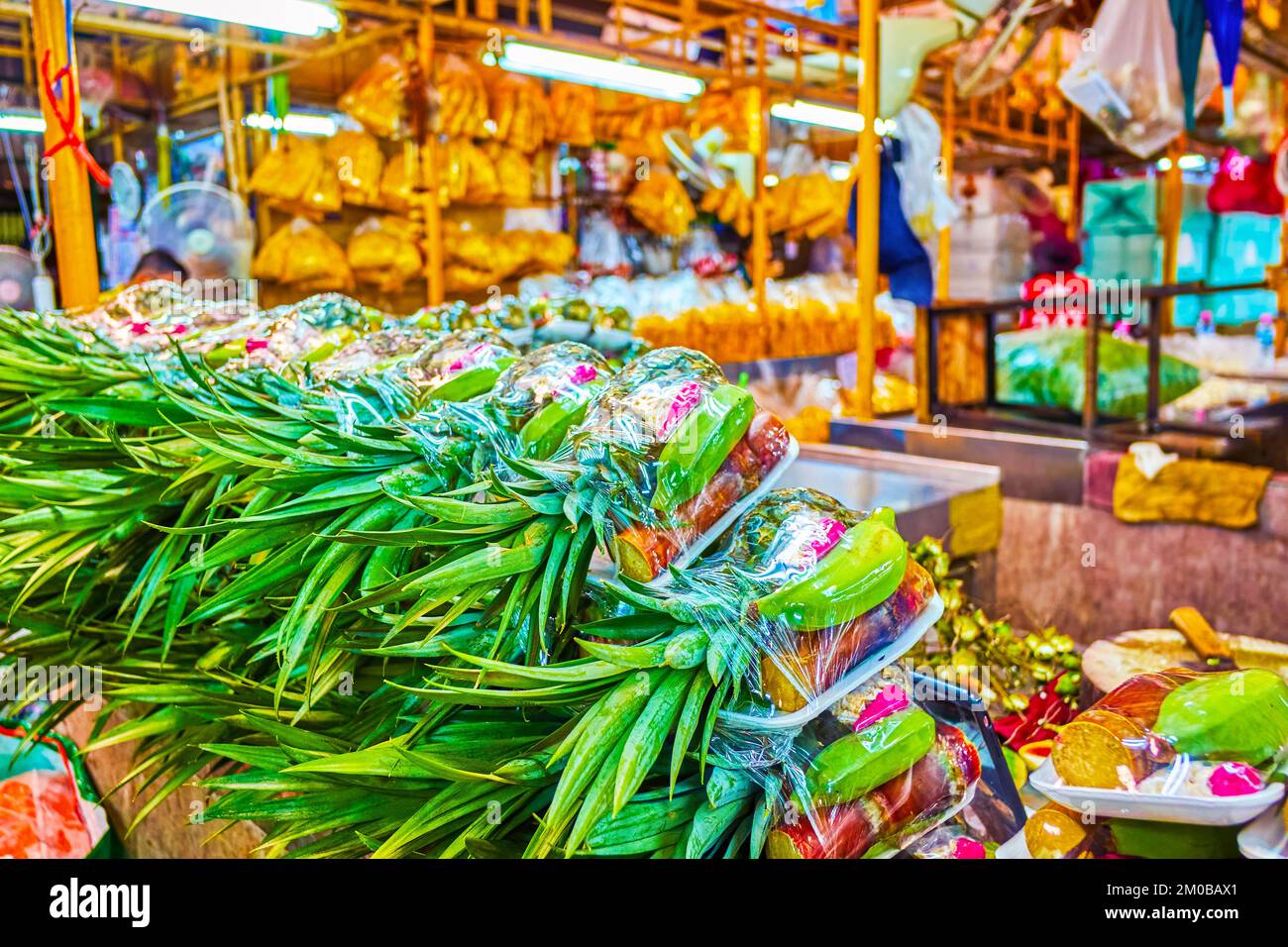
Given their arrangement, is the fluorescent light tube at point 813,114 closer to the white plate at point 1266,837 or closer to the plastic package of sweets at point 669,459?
the plastic package of sweets at point 669,459

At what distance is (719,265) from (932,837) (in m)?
6.40

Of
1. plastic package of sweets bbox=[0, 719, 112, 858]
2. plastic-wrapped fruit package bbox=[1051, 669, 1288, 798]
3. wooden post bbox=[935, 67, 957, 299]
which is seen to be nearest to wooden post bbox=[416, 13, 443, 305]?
wooden post bbox=[935, 67, 957, 299]

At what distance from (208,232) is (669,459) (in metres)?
4.99

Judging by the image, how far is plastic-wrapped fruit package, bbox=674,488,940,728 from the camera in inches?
Answer: 33.3

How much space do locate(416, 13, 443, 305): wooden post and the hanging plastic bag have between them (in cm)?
288

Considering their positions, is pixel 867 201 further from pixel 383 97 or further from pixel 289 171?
pixel 289 171

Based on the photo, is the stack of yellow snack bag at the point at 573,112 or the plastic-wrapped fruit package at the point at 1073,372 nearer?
the plastic-wrapped fruit package at the point at 1073,372

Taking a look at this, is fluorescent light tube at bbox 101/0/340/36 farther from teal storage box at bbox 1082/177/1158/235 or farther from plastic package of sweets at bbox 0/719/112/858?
teal storage box at bbox 1082/177/1158/235

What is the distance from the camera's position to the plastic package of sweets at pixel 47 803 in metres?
1.64

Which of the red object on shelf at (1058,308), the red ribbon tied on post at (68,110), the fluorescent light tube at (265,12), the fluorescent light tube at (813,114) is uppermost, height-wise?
the fluorescent light tube at (813,114)

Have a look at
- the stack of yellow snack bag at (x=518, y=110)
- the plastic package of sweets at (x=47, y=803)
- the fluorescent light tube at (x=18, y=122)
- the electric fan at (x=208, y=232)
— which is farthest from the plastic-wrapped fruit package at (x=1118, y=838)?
the fluorescent light tube at (x=18, y=122)

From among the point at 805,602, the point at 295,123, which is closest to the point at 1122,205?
the point at 295,123

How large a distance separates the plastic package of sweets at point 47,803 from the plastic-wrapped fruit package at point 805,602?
3.96 ft
